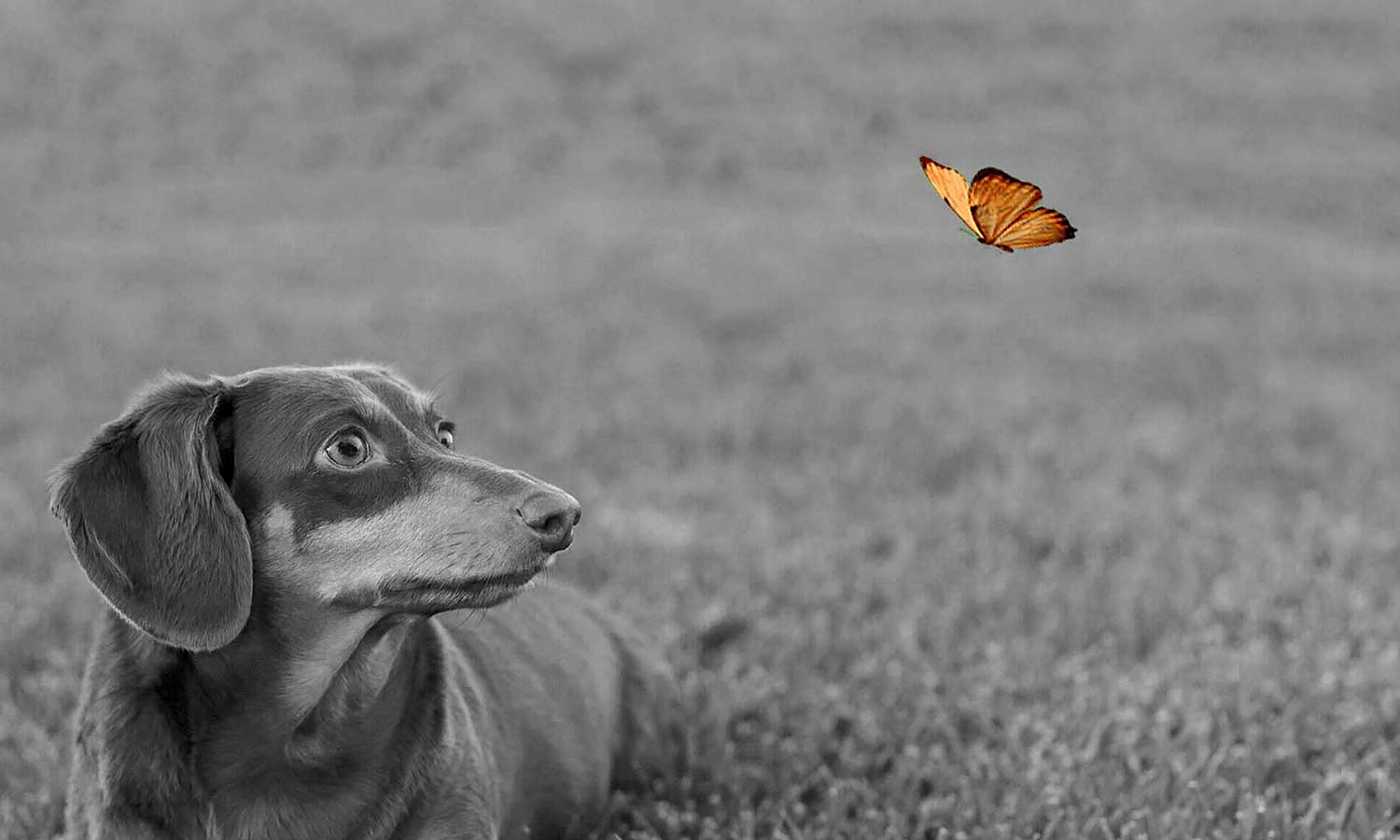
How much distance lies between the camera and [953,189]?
2.52 meters

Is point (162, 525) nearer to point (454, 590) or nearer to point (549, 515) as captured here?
point (454, 590)

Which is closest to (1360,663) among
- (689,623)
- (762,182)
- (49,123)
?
(689,623)

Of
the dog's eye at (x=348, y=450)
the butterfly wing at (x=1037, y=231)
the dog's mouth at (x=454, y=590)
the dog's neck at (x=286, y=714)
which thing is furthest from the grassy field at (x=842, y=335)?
the butterfly wing at (x=1037, y=231)

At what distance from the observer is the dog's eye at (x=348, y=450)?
10.6 feet

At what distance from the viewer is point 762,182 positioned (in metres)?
17.2

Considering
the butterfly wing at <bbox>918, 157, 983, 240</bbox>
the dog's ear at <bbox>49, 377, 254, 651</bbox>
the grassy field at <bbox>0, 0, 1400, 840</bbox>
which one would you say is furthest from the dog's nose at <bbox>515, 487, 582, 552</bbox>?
the grassy field at <bbox>0, 0, 1400, 840</bbox>

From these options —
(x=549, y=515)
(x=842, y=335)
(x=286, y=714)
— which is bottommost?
(x=286, y=714)

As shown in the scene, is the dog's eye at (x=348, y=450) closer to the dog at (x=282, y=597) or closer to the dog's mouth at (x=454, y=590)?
the dog at (x=282, y=597)

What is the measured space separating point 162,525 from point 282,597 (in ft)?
1.03

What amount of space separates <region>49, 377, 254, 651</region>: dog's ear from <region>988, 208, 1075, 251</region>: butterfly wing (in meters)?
1.82

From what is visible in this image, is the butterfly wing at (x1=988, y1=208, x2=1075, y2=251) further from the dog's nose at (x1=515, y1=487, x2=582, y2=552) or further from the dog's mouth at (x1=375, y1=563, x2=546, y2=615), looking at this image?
the dog's mouth at (x1=375, y1=563, x2=546, y2=615)

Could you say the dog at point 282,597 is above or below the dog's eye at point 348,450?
below

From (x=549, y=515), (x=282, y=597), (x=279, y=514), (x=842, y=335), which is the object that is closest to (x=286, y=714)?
(x=282, y=597)

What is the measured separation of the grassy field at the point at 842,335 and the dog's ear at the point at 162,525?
1.57 metres
